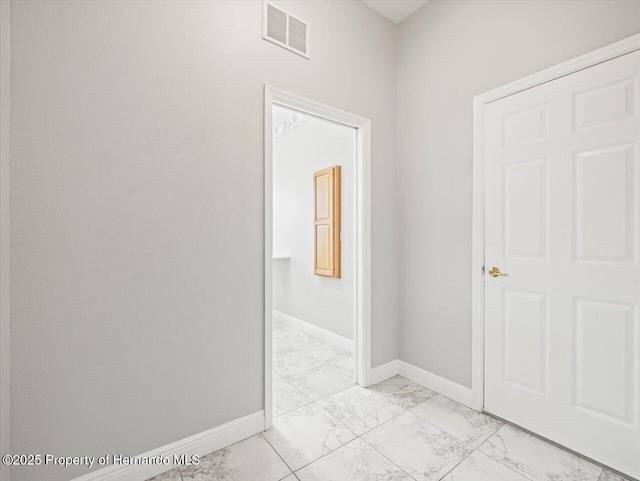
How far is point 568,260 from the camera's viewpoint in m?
1.74

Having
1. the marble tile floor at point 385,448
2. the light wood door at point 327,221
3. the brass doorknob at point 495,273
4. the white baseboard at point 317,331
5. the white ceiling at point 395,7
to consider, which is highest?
the white ceiling at point 395,7

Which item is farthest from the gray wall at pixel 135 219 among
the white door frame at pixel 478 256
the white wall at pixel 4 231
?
the white door frame at pixel 478 256

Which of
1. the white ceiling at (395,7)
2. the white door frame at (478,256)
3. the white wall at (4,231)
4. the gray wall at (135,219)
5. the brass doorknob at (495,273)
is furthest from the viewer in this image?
the white ceiling at (395,7)

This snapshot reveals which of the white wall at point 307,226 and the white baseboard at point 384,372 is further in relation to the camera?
the white wall at point 307,226

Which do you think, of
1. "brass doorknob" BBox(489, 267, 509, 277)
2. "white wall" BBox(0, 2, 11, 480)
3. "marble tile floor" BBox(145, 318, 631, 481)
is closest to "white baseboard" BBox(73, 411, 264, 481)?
"marble tile floor" BBox(145, 318, 631, 481)

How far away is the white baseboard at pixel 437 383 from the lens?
222cm

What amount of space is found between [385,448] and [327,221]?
87.8 inches

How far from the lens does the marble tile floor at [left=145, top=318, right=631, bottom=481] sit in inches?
61.9

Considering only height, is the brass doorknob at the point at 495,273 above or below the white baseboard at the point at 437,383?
above

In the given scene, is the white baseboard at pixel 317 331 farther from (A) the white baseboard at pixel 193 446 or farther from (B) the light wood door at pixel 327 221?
(A) the white baseboard at pixel 193 446

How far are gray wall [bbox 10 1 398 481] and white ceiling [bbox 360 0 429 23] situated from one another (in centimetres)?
74

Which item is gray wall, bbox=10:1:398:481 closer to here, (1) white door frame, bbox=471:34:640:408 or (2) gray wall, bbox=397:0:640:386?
(2) gray wall, bbox=397:0:640:386

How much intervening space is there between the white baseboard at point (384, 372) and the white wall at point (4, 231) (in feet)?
6.98

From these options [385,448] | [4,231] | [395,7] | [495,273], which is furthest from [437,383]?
[395,7]
